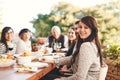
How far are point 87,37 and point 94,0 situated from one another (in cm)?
569

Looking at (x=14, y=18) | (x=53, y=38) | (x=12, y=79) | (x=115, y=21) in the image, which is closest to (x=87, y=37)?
(x=12, y=79)

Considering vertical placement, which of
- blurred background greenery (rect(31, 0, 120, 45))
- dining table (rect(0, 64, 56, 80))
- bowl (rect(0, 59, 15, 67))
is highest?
blurred background greenery (rect(31, 0, 120, 45))

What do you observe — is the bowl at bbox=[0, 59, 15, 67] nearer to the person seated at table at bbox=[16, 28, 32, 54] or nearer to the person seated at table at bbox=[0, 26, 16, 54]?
the person seated at table at bbox=[0, 26, 16, 54]

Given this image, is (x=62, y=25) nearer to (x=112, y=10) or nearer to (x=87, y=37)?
(x=112, y=10)

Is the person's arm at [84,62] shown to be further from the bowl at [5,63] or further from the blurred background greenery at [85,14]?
the blurred background greenery at [85,14]

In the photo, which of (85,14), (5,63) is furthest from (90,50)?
(85,14)

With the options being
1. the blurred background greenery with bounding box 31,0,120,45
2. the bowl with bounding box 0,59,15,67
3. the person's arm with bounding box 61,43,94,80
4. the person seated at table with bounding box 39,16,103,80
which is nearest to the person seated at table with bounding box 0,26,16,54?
the bowl with bounding box 0,59,15,67

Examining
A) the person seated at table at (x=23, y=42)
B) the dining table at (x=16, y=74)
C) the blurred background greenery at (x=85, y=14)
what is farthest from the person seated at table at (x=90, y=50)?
the blurred background greenery at (x=85, y=14)

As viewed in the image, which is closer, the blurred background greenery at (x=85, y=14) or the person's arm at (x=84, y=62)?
the person's arm at (x=84, y=62)

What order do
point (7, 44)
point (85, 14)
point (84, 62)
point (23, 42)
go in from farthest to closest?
1. point (85, 14)
2. point (23, 42)
3. point (7, 44)
4. point (84, 62)

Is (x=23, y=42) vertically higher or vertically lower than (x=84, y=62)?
higher

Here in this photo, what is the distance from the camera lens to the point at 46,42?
488 cm

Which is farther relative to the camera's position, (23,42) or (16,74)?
(23,42)

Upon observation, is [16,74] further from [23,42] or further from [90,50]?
[23,42]
